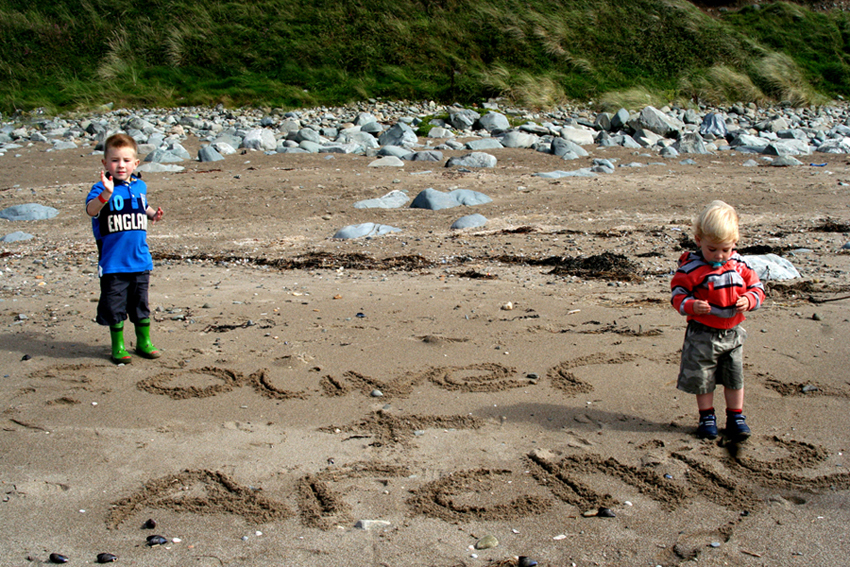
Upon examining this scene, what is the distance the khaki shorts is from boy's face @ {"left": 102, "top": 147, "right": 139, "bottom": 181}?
3109 mm

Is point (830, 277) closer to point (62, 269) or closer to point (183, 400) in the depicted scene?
point (183, 400)

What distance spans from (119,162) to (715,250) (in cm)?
314

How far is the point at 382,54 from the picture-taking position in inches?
812

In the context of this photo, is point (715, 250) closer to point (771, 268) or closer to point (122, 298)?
point (771, 268)

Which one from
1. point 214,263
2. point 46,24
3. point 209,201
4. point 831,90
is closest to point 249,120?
point 209,201

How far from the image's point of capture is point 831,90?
77.1 feet

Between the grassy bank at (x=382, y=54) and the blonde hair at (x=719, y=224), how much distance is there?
14.7m

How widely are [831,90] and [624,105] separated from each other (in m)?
10.4

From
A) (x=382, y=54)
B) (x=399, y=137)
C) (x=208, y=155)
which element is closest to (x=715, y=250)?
(x=208, y=155)

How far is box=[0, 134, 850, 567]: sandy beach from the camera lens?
8.50 feet

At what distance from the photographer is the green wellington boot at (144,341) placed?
13.6 ft

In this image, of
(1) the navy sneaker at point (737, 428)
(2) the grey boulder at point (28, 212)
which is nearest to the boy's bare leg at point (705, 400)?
(1) the navy sneaker at point (737, 428)

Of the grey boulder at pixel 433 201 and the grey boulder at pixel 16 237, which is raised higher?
the grey boulder at pixel 433 201

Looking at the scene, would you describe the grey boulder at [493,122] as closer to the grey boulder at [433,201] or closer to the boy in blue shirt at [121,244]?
the grey boulder at [433,201]
